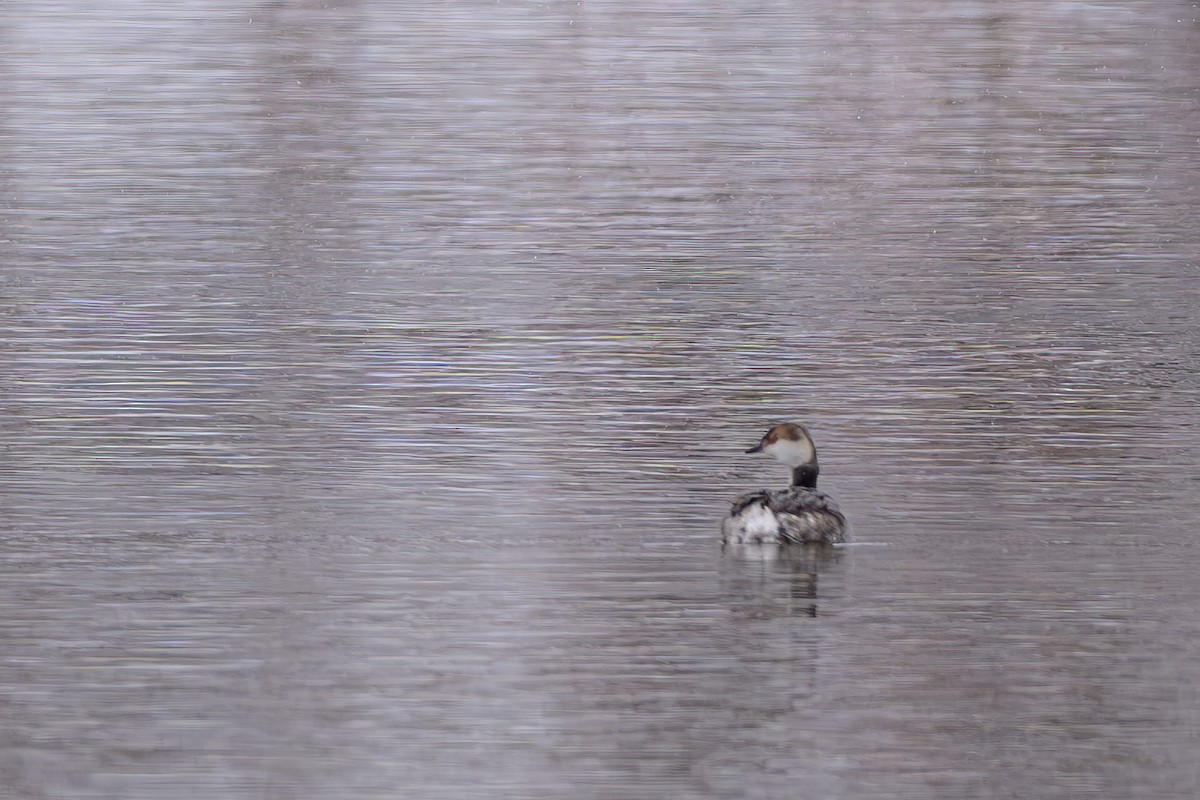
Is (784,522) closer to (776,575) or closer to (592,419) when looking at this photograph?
(776,575)

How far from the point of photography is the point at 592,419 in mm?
9781

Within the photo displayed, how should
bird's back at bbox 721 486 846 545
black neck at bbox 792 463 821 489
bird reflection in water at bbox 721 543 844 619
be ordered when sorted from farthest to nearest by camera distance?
black neck at bbox 792 463 821 489 < bird's back at bbox 721 486 846 545 < bird reflection in water at bbox 721 543 844 619

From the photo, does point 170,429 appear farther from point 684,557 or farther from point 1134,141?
point 1134,141

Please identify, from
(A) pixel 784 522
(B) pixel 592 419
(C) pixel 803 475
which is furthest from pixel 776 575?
(B) pixel 592 419

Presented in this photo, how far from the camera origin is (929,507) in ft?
27.3

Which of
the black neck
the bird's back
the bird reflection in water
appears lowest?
the bird reflection in water

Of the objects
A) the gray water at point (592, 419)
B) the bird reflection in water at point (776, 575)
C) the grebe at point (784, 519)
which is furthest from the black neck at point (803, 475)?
the bird reflection in water at point (776, 575)

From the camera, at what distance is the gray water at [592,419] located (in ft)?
19.2

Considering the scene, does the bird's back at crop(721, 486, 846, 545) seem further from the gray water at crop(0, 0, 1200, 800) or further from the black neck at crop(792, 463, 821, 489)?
the black neck at crop(792, 463, 821, 489)

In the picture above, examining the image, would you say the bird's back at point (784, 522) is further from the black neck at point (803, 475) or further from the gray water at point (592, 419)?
the black neck at point (803, 475)

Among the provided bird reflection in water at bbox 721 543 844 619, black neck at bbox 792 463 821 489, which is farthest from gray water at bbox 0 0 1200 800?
black neck at bbox 792 463 821 489

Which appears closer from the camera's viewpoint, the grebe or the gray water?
the gray water

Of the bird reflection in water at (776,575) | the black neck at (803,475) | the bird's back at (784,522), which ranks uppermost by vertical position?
the black neck at (803,475)

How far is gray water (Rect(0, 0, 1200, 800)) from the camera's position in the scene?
19.2ft
